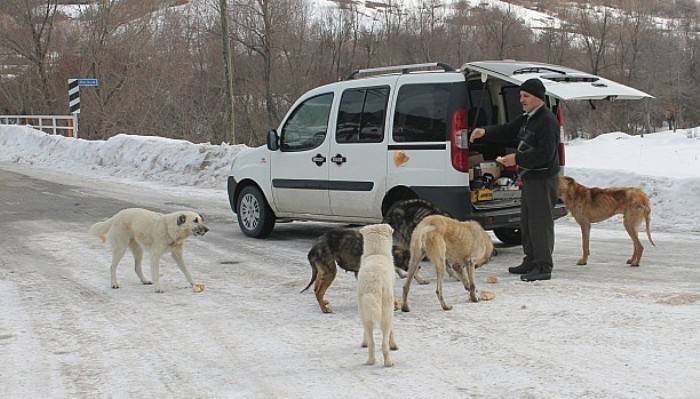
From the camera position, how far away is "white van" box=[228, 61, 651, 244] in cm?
824

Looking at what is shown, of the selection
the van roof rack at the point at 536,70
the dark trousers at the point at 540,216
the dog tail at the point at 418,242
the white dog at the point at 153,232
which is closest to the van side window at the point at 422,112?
the van roof rack at the point at 536,70

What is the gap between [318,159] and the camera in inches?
385

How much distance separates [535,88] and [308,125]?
350 cm

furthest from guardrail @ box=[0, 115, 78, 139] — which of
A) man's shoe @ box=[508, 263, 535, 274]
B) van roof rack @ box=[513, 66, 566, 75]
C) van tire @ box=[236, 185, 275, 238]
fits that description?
man's shoe @ box=[508, 263, 535, 274]

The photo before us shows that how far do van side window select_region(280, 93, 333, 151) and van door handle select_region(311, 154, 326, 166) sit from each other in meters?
0.16

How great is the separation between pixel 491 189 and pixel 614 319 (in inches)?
112

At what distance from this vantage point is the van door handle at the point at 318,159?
971 cm

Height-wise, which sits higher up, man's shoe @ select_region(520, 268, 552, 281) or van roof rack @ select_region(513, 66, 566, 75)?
van roof rack @ select_region(513, 66, 566, 75)

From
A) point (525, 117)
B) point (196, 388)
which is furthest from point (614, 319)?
point (196, 388)

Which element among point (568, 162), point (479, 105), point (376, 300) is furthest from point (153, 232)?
point (568, 162)

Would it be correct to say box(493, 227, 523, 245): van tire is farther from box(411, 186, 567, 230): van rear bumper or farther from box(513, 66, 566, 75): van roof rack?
box(513, 66, 566, 75): van roof rack

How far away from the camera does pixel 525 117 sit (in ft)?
26.3

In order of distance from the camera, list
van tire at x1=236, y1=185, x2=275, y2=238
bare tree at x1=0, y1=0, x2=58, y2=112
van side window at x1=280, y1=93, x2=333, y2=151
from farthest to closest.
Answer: bare tree at x1=0, y1=0, x2=58, y2=112 < van tire at x1=236, y1=185, x2=275, y2=238 < van side window at x1=280, y1=93, x2=333, y2=151

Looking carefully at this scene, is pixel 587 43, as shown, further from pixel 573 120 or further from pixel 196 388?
pixel 196 388
